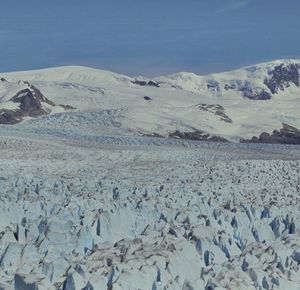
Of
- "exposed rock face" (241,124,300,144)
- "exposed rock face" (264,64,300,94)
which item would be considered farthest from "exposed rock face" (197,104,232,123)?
"exposed rock face" (264,64,300,94)

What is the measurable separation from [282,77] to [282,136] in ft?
302

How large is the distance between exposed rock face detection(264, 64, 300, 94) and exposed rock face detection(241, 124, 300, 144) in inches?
3338

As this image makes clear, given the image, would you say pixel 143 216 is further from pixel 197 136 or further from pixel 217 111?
pixel 217 111

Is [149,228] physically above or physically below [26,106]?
below

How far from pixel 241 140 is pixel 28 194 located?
134 ft

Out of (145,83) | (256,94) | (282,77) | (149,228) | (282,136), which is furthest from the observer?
(282,77)

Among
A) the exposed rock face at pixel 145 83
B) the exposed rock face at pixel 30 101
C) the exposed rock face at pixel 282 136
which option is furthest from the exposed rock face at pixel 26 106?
the exposed rock face at pixel 145 83

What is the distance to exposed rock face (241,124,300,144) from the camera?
5791cm

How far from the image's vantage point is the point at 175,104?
85125 millimetres

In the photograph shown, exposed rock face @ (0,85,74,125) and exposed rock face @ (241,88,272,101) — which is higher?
exposed rock face @ (241,88,272,101)

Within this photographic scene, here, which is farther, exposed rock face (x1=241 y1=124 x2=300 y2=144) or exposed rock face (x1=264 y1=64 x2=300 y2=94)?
exposed rock face (x1=264 y1=64 x2=300 y2=94)

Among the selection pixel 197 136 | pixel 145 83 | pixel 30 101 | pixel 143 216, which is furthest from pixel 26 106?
pixel 143 216

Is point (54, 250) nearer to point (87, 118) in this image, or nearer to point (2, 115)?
point (87, 118)

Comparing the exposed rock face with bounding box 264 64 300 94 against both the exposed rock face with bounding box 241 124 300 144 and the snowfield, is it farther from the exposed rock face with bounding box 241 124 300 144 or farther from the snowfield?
the snowfield
